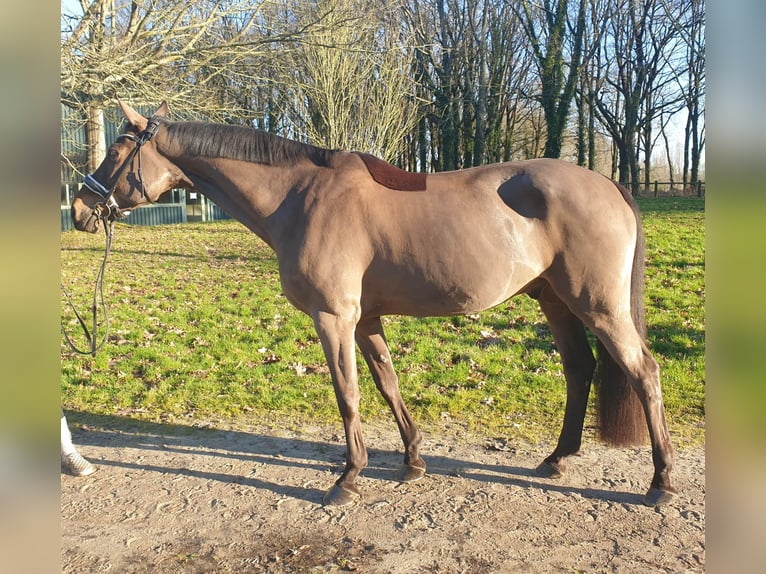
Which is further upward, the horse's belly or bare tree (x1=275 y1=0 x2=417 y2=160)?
bare tree (x1=275 y1=0 x2=417 y2=160)

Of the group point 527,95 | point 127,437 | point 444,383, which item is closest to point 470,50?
point 527,95

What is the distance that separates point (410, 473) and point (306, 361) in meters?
2.69

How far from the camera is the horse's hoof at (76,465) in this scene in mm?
3836

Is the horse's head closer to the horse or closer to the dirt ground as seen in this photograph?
the horse

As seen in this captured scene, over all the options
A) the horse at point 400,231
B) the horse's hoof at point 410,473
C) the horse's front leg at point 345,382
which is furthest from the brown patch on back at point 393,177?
the horse's hoof at point 410,473

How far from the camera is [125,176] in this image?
343 cm

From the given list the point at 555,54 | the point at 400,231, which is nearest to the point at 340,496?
the point at 400,231

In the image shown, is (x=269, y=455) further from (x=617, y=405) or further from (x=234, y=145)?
(x=617, y=405)

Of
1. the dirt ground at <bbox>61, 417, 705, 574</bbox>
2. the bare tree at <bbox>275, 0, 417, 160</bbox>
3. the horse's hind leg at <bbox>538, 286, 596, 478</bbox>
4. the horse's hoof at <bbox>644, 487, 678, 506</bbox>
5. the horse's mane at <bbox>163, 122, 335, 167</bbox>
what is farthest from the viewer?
the bare tree at <bbox>275, 0, 417, 160</bbox>

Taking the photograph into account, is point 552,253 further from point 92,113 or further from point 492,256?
point 92,113

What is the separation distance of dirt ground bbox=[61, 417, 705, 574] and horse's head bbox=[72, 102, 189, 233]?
184cm

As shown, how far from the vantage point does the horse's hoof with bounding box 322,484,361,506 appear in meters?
3.43

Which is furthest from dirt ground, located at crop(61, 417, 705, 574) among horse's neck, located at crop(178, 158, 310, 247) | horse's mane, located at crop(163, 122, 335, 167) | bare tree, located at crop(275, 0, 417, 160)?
bare tree, located at crop(275, 0, 417, 160)

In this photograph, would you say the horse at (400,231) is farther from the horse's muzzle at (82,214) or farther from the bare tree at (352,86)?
the bare tree at (352,86)
